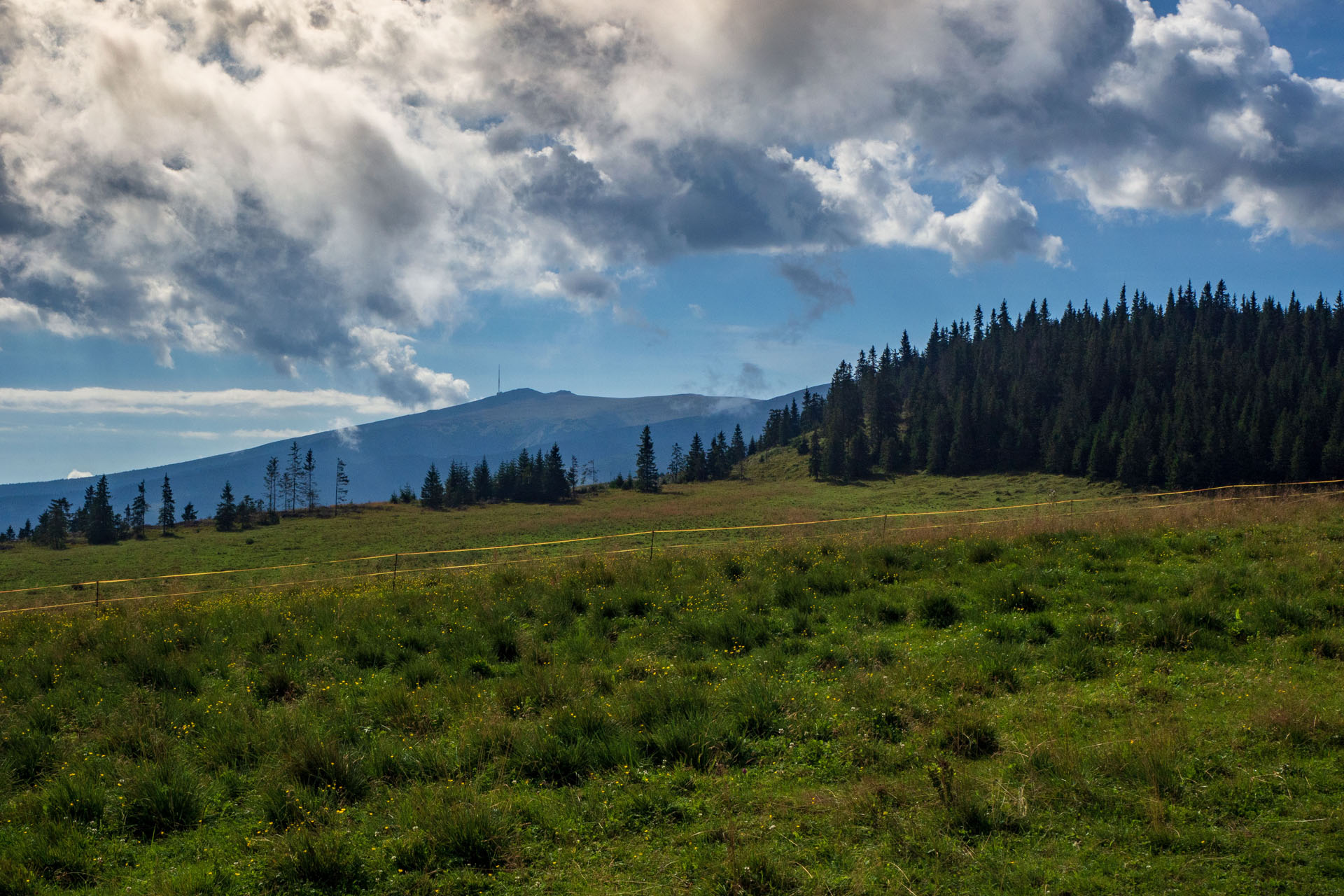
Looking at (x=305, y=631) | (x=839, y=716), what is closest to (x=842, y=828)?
(x=839, y=716)

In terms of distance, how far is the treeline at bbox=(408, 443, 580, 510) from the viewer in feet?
389

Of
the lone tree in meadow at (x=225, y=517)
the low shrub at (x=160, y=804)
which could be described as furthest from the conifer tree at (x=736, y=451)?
the low shrub at (x=160, y=804)

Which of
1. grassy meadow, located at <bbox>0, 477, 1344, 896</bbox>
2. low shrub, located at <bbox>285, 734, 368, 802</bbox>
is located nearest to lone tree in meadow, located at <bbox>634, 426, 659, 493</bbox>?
grassy meadow, located at <bbox>0, 477, 1344, 896</bbox>

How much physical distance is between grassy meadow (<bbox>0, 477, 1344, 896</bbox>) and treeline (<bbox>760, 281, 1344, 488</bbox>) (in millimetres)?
96820

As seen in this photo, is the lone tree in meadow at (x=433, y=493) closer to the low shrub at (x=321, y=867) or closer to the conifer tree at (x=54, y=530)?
the conifer tree at (x=54, y=530)

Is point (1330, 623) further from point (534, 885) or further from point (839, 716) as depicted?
point (534, 885)

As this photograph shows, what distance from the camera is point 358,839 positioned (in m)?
5.97

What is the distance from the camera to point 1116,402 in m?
120

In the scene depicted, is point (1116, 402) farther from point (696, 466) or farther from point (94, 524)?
point (94, 524)

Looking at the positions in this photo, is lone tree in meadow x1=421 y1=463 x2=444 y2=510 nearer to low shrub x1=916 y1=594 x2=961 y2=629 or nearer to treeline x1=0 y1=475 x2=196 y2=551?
treeline x1=0 y1=475 x2=196 y2=551

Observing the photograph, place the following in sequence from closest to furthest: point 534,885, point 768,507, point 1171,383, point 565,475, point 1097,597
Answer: point 534,885, point 1097,597, point 768,507, point 565,475, point 1171,383

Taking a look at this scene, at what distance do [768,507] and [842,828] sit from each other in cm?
7543

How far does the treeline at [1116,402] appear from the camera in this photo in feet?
297

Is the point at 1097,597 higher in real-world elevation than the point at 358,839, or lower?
higher
